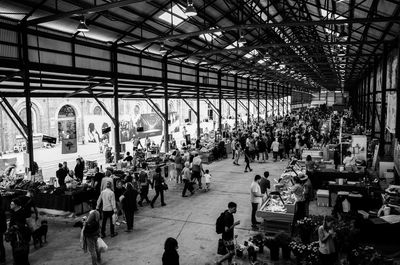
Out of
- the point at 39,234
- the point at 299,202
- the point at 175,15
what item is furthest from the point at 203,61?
the point at 39,234

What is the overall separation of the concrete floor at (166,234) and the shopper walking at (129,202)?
0.94ft

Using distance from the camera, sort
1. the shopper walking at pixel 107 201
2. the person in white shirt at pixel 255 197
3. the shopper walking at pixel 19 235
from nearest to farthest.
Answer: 1. the shopper walking at pixel 19 235
2. the shopper walking at pixel 107 201
3. the person in white shirt at pixel 255 197

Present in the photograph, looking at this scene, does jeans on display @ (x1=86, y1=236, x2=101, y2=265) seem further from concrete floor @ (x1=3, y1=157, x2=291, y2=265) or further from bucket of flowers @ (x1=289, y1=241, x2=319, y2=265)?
bucket of flowers @ (x1=289, y1=241, x2=319, y2=265)

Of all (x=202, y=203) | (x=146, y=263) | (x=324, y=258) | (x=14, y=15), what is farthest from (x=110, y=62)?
(x=324, y=258)

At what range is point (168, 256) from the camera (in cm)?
455

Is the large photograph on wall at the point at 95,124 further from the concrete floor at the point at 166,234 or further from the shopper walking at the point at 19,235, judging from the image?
the shopper walking at the point at 19,235

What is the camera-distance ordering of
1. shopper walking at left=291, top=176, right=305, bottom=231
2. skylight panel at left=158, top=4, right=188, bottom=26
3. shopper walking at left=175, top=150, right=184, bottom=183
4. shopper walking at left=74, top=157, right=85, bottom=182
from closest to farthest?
1. shopper walking at left=291, top=176, right=305, bottom=231
2. shopper walking at left=74, top=157, right=85, bottom=182
3. shopper walking at left=175, top=150, right=184, bottom=183
4. skylight panel at left=158, top=4, right=188, bottom=26

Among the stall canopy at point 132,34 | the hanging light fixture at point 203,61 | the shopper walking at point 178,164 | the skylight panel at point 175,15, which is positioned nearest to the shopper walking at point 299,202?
the stall canopy at point 132,34

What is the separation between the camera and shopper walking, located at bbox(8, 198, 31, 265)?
615 centimetres

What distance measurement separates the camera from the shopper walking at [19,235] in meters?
6.15

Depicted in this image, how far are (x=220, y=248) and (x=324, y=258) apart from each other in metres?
1.94

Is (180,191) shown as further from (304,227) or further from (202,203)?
(304,227)

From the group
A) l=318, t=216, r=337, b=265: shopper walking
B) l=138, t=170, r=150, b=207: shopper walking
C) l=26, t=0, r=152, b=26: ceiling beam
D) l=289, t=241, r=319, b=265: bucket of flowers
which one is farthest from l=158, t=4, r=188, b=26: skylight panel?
l=318, t=216, r=337, b=265: shopper walking

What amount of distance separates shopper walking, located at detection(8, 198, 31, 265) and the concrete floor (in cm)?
65
